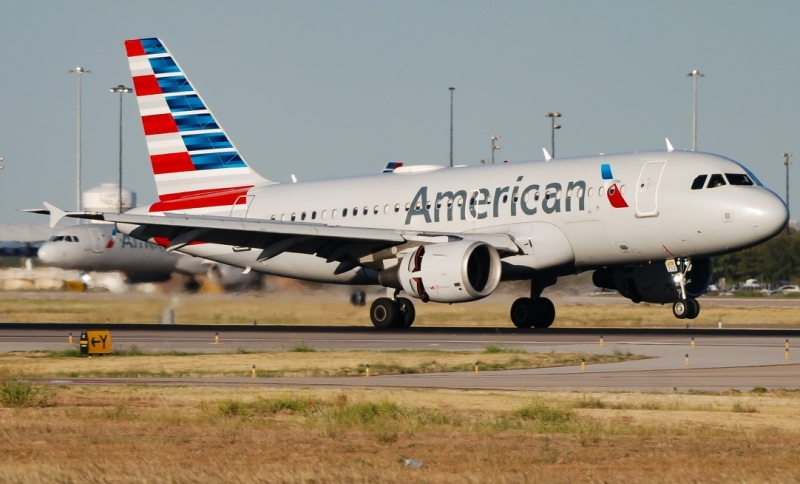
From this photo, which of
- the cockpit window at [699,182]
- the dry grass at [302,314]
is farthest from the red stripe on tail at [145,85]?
the cockpit window at [699,182]

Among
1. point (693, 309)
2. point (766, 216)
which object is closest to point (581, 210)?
point (693, 309)

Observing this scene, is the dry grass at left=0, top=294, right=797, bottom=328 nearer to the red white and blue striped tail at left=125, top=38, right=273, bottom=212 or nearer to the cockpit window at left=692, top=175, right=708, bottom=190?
the red white and blue striped tail at left=125, top=38, right=273, bottom=212

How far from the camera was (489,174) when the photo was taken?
118 feet

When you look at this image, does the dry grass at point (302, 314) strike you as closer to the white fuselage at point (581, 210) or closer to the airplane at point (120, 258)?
the airplane at point (120, 258)

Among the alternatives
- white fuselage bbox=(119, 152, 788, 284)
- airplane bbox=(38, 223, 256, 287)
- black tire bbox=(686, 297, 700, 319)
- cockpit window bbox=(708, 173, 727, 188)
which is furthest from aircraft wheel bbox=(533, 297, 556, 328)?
airplane bbox=(38, 223, 256, 287)

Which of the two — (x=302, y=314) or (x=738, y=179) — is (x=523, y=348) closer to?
(x=738, y=179)

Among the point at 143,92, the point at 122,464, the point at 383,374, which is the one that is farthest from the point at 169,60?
the point at 122,464

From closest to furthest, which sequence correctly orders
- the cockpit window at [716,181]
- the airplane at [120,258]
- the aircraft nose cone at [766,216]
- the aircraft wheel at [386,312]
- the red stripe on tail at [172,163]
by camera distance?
1. the aircraft nose cone at [766,216]
2. the cockpit window at [716,181]
3. the aircraft wheel at [386,312]
4. the red stripe on tail at [172,163]
5. the airplane at [120,258]

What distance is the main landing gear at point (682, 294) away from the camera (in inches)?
1296

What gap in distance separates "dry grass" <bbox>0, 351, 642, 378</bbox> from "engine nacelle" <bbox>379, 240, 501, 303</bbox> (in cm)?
607

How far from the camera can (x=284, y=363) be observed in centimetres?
2456

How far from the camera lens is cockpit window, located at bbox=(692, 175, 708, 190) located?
32.4 m

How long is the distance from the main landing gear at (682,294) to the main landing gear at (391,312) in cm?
726

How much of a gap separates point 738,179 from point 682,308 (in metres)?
3.59
